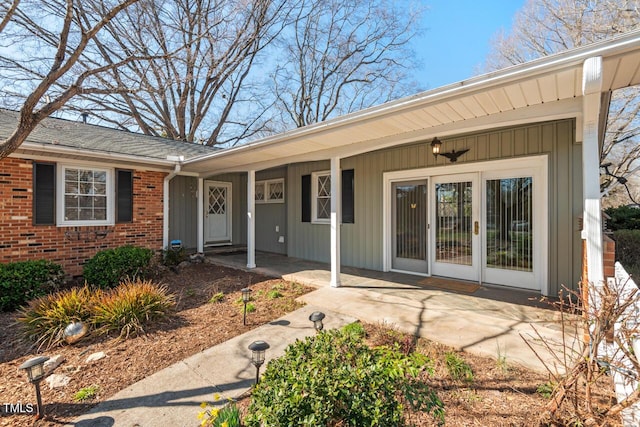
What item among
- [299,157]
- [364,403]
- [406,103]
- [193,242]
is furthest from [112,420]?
[193,242]

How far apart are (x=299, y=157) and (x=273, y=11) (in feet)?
39.5

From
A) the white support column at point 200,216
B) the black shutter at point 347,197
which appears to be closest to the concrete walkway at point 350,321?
the black shutter at point 347,197

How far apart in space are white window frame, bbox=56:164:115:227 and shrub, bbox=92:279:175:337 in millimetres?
3025

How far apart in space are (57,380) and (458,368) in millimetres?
3512

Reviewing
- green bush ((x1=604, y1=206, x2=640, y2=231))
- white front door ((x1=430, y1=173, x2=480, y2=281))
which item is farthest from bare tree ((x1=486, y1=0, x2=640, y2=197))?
white front door ((x1=430, y1=173, x2=480, y2=281))

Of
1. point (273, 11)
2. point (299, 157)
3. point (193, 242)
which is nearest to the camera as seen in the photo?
point (299, 157)

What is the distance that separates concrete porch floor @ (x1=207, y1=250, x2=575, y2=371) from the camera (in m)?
3.04

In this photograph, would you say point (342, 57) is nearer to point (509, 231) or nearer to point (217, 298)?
point (509, 231)

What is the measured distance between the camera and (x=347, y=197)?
6.84 meters

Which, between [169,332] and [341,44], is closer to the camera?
[169,332]

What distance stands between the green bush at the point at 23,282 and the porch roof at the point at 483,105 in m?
4.01

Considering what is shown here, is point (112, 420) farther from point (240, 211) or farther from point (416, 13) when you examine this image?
point (416, 13)

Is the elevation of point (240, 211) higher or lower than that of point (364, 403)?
higher

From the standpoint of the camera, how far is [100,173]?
20.8ft
